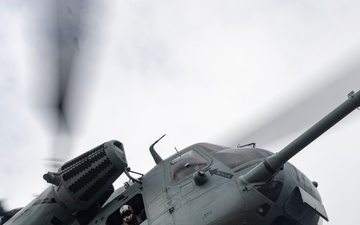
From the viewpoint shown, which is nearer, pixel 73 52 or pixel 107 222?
pixel 73 52

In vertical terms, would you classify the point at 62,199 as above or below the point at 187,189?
above

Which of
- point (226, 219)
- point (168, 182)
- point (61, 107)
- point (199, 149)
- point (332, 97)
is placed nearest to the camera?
point (332, 97)

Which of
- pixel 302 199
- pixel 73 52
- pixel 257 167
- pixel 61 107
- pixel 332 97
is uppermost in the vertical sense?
pixel 73 52

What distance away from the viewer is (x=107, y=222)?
908 centimetres

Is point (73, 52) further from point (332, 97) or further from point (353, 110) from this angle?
point (353, 110)

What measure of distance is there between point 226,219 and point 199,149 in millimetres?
2276

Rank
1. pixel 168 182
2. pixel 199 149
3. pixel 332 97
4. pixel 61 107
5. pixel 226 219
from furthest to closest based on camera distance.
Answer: pixel 199 149 → pixel 168 182 → pixel 61 107 → pixel 226 219 → pixel 332 97

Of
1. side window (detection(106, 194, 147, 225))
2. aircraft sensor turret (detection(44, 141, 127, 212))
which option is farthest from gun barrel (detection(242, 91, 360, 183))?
aircraft sensor turret (detection(44, 141, 127, 212))

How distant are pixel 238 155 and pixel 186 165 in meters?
1.07

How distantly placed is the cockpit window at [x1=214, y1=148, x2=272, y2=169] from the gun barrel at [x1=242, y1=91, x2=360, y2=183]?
672mm

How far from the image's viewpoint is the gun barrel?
6.73m

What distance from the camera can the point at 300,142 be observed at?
7195 millimetres

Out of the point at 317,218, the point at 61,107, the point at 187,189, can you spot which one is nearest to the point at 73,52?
the point at 61,107

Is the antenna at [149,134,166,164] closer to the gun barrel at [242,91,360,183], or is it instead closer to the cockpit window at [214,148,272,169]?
the cockpit window at [214,148,272,169]
